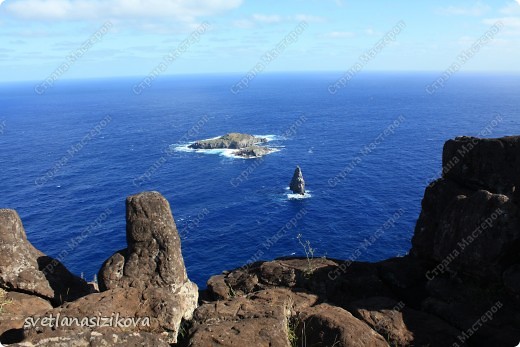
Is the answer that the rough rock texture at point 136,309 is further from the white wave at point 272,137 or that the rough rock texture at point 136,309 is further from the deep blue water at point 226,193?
the white wave at point 272,137

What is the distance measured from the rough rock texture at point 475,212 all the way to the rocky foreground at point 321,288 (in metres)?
0.06

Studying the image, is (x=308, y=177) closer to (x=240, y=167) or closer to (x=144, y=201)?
(x=240, y=167)

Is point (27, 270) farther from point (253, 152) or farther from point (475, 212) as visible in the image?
point (253, 152)

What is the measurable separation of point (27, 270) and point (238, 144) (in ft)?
475

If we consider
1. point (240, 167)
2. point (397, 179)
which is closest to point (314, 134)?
point (240, 167)

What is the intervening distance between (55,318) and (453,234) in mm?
20224

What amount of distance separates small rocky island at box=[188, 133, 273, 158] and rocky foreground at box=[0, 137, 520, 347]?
130002mm

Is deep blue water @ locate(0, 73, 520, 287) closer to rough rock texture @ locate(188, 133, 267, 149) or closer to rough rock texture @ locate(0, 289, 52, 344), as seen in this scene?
rough rock texture @ locate(188, 133, 267, 149)

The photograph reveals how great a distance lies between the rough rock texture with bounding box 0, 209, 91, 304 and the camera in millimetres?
22500

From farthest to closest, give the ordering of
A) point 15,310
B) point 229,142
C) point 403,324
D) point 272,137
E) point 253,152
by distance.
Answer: point 272,137
point 229,142
point 253,152
point 15,310
point 403,324

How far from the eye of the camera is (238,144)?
167 meters

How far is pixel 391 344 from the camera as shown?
57.6 feet

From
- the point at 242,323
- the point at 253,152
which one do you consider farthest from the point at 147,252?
the point at 253,152

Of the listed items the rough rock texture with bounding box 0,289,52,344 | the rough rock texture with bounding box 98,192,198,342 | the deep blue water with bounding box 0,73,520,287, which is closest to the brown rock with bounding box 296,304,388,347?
the rough rock texture with bounding box 98,192,198,342
